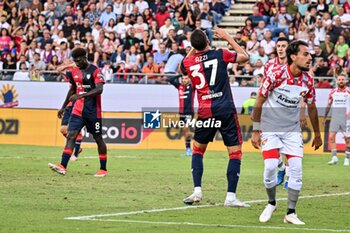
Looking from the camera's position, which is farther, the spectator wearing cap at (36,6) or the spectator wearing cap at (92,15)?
the spectator wearing cap at (36,6)

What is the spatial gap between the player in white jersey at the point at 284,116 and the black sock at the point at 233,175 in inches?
55.1

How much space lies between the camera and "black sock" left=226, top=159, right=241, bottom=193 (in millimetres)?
13938

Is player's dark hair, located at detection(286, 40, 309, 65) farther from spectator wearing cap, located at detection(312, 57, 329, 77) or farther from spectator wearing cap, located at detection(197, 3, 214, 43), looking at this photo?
spectator wearing cap, located at detection(197, 3, 214, 43)

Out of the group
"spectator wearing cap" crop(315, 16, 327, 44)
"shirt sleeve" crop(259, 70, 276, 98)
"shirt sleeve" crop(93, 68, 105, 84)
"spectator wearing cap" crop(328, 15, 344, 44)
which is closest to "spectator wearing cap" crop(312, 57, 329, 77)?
"spectator wearing cap" crop(328, 15, 344, 44)

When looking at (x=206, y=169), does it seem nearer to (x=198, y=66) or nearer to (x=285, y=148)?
(x=198, y=66)

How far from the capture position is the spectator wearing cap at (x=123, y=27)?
120 feet

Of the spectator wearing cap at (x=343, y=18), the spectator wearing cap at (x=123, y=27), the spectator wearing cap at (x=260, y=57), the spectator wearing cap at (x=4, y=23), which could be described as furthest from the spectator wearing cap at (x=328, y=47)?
the spectator wearing cap at (x=4, y=23)

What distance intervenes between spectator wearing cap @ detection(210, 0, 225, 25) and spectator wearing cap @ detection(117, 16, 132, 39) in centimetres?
316

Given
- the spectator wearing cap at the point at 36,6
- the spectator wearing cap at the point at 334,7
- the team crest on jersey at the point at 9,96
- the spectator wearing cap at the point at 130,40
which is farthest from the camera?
the spectator wearing cap at the point at 36,6

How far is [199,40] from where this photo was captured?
46.2 feet

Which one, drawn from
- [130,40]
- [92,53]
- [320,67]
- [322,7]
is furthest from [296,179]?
[130,40]

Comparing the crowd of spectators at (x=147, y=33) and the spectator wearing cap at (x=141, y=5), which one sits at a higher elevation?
the spectator wearing cap at (x=141, y=5)

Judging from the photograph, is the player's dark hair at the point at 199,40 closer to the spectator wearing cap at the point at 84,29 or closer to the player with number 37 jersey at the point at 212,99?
the player with number 37 jersey at the point at 212,99

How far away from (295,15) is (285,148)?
22.2m
